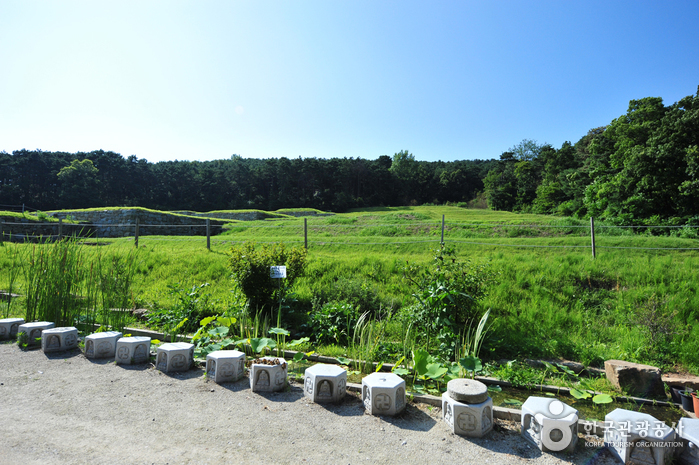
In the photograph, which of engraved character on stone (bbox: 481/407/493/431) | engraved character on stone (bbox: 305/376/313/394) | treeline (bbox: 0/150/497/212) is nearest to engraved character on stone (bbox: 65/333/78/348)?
engraved character on stone (bbox: 305/376/313/394)

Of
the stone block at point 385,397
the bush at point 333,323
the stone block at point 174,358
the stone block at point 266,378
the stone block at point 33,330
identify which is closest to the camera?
the stone block at point 385,397

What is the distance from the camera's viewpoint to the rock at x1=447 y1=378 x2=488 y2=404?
89.7 inches

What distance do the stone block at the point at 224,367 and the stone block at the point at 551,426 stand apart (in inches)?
86.5

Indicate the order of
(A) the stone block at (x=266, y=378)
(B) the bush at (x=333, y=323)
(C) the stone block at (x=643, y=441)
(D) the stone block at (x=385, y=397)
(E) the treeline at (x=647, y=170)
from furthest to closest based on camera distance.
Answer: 1. (E) the treeline at (x=647, y=170)
2. (B) the bush at (x=333, y=323)
3. (A) the stone block at (x=266, y=378)
4. (D) the stone block at (x=385, y=397)
5. (C) the stone block at (x=643, y=441)

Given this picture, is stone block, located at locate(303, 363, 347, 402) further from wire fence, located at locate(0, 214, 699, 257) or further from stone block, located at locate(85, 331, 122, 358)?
wire fence, located at locate(0, 214, 699, 257)

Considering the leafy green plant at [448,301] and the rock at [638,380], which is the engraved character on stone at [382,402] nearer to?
the leafy green plant at [448,301]

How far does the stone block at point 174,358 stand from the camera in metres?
3.25

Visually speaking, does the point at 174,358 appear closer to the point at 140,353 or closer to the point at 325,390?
the point at 140,353

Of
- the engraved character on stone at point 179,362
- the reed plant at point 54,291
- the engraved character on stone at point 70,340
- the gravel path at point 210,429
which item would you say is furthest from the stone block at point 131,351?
the reed plant at point 54,291

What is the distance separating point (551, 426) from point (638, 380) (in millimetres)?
1914

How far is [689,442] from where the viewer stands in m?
1.96

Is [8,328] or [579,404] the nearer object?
[579,404]

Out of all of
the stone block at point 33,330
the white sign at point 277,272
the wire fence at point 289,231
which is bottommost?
the stone block at point 33,330

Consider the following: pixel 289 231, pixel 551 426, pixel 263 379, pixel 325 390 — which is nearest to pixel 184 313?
pixel 263 379
